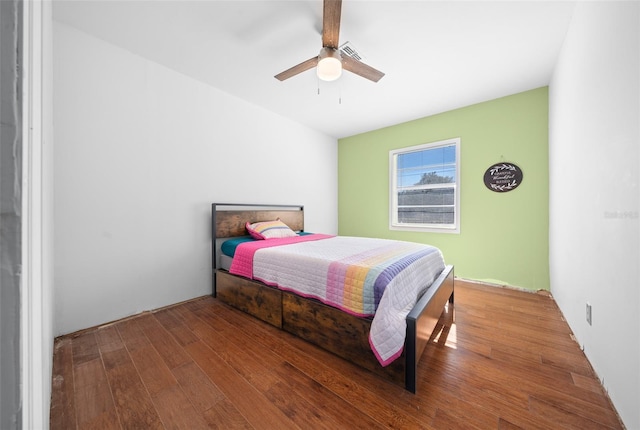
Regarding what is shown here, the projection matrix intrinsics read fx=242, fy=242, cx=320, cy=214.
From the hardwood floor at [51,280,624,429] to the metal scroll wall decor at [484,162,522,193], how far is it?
1.74 m

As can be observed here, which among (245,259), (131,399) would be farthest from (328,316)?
(131,399)

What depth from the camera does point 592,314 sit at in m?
1.57

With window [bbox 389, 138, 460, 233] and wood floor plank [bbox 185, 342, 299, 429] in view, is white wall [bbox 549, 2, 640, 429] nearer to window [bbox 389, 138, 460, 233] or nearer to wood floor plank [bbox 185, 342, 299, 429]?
window [bbox 389, 138, 460, 233]

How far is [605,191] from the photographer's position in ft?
4.62

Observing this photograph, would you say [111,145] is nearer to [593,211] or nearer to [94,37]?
[94,37]

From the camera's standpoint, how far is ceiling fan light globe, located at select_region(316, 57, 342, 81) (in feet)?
6.17

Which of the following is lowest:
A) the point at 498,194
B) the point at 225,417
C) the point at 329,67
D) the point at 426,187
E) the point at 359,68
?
the point at 225,417

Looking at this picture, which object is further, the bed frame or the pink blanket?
the pink blanket

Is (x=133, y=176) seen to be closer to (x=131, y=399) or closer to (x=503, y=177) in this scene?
(x=131, y=399)

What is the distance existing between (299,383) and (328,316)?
43 cm

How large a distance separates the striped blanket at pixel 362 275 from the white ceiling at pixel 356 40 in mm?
1884

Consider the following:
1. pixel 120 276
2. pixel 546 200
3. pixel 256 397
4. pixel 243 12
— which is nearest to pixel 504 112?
pixel 546 200

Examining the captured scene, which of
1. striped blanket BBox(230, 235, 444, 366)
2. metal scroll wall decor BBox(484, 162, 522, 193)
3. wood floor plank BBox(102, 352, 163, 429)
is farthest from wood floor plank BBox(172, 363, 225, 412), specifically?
metal scroll wall decor BBox(484, 162, 522, 193)

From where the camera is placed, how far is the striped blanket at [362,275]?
1406mm
